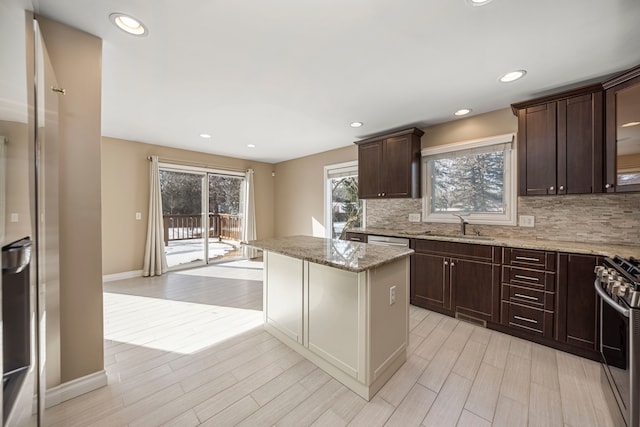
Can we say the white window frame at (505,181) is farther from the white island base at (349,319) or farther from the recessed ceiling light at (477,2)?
the recessed ceiling light at (477,2)

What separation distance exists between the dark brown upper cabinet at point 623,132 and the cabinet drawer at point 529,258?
76 cm

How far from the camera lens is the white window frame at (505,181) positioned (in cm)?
283

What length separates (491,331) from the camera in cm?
250

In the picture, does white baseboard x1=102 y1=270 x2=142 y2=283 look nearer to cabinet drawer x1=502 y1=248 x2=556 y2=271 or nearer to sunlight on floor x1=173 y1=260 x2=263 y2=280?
sunlight on floor x1=173 y1=260 x2=263 y2=280

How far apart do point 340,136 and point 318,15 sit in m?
2.59

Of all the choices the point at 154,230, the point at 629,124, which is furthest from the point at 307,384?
the point at 154,230

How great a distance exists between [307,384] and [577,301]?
2.38 meters

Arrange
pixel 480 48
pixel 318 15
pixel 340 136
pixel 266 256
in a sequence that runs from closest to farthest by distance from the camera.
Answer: pixel 318 15
pixel 480 48
pixel 266 256
pixel 340 136

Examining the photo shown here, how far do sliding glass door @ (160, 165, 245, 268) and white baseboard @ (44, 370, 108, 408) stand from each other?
3.49 metres

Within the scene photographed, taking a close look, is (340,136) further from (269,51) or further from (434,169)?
(269,51)

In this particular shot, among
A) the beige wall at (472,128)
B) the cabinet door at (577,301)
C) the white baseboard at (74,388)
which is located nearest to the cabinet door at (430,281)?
the cabinet door at (577,301)

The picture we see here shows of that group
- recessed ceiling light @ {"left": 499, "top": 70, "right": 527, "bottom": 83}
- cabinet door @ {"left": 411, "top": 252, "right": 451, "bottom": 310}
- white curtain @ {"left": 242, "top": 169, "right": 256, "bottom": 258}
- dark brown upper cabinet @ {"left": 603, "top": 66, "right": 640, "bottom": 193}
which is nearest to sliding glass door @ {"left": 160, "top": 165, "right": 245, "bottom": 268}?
white curtain @ {"left": 242, "top": 169, "right": 256, "bottom": 258}

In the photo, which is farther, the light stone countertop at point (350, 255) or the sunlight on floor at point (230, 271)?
the sunlight on floor at point (230, 271)

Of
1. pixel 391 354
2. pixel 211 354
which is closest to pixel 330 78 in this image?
pixel 391 354
